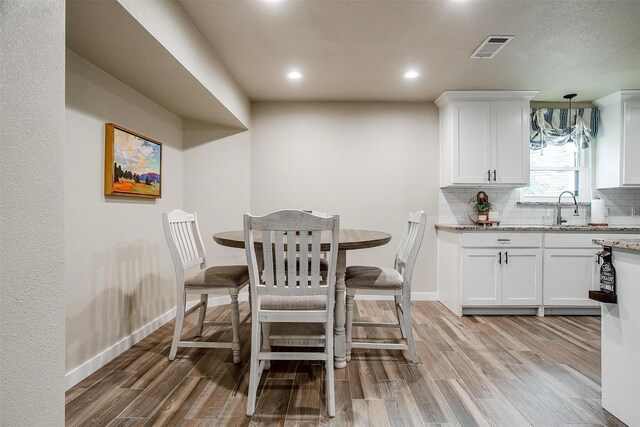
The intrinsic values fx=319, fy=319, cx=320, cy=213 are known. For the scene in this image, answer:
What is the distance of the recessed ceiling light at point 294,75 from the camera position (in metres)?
2.99

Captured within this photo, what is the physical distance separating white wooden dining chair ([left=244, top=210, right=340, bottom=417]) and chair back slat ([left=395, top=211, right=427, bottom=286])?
0.72 metres

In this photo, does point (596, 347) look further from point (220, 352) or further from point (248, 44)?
point (248, 44)

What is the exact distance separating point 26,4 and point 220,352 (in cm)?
217

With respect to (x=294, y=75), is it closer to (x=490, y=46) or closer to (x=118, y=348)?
(x=490, y=46)

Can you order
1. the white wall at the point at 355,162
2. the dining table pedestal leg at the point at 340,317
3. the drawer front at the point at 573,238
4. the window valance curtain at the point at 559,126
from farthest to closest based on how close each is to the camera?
1. the white wall at the point at 355,162
2. the window valance curtain at the point at 559,126
3. the drawer front at the point at 573,238
4. the dining table pedestal leg at the point at 340,317

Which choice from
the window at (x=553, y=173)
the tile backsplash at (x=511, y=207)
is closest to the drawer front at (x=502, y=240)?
the tile backsplash at (x=511, y=207)

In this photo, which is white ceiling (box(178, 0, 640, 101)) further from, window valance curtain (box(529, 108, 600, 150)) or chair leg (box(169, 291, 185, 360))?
chair leg (box(169, 291, 185, 360))

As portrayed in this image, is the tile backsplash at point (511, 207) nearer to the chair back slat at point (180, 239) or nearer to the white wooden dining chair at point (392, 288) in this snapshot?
the white wooden dining chair at point (392, 288)

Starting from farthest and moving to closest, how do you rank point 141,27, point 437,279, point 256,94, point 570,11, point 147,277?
point 437,279
point 256,94
point 147,277
point 570,11
point 141,27

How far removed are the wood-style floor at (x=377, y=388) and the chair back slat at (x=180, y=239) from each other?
67 centimetres

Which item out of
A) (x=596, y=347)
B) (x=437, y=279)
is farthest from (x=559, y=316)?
(x=437, y=279)

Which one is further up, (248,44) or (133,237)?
(248,44)

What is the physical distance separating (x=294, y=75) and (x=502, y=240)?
8.57ft

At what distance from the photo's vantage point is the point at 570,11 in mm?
2061
